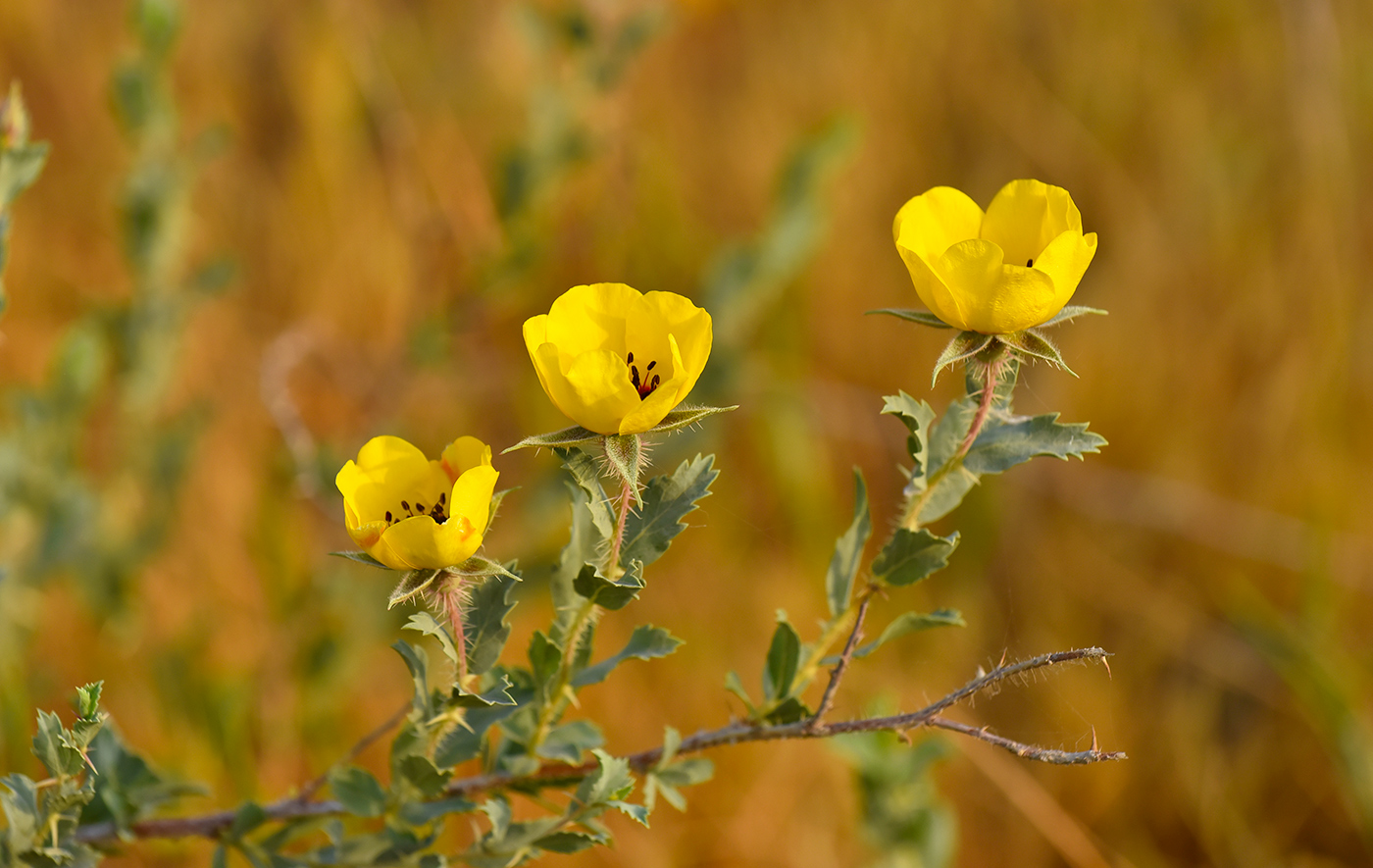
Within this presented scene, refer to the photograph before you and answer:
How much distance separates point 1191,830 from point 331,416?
2594 mm

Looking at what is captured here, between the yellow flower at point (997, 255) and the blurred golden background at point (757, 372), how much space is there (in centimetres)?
97

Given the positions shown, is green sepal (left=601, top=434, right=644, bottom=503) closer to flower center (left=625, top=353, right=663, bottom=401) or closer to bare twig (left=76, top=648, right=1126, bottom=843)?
flower center (left=625, top=353, right=663, bottom=401)

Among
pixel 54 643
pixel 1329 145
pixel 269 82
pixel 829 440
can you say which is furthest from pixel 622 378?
pixel 269 82

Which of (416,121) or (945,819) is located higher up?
(416,121)

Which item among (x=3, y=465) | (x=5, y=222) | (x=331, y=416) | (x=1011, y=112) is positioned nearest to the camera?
(x=5, y=222)

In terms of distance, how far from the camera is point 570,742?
1040 mm

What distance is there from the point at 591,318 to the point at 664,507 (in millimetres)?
182

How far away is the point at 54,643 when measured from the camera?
2.46 metres

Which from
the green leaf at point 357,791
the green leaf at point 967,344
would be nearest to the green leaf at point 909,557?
the green leaf at point 967,344

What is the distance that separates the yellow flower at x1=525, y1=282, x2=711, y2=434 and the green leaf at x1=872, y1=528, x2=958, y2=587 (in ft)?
0.87

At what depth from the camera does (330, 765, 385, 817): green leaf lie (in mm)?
1027

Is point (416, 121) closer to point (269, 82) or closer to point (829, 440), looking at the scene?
point (269, 82)

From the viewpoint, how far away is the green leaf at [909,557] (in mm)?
957

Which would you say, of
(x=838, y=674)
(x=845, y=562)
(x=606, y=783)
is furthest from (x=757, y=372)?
(x=606, y=783)
